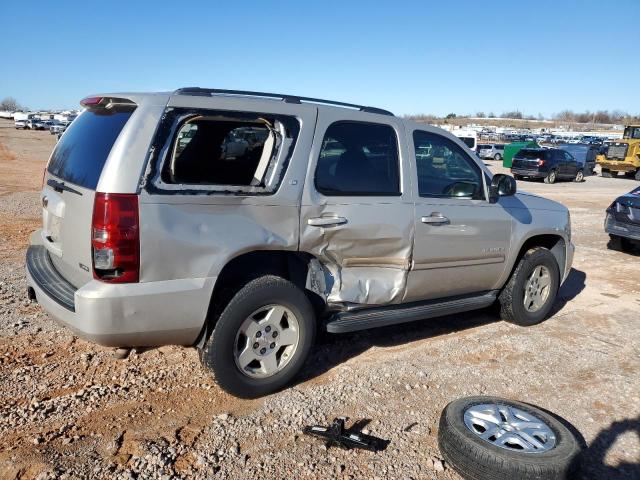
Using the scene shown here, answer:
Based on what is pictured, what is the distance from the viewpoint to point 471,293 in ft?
16.0

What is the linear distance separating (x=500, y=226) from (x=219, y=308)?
268 cm

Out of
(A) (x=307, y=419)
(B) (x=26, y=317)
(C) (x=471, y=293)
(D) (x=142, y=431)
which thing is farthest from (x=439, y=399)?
(B) (x=26, y=317)

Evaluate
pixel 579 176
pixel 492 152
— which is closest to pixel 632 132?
pixel 579 176

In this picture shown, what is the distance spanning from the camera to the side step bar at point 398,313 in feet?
12.9

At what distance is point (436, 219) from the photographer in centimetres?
425

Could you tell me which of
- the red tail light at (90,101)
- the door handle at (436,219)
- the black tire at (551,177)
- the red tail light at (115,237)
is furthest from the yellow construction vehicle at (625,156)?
the red tail light at (115,237)

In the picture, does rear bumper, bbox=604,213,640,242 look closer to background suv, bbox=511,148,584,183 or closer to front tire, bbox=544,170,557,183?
background suv, bbox=511,148,584,183

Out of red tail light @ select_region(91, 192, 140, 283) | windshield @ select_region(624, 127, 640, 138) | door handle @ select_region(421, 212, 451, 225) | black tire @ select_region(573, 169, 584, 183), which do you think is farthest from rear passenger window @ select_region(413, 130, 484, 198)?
windshield @ select_region(624, 127, 640, 138)

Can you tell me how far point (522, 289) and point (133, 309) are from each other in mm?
3686

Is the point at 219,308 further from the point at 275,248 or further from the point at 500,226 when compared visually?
the point at 500,226

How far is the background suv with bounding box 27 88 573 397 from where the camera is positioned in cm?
306

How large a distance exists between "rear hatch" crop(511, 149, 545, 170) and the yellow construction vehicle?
6216mm

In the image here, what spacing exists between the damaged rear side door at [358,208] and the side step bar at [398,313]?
0.31 feet

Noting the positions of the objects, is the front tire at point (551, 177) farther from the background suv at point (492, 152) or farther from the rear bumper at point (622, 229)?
the rear bumper at point (622, 229)
